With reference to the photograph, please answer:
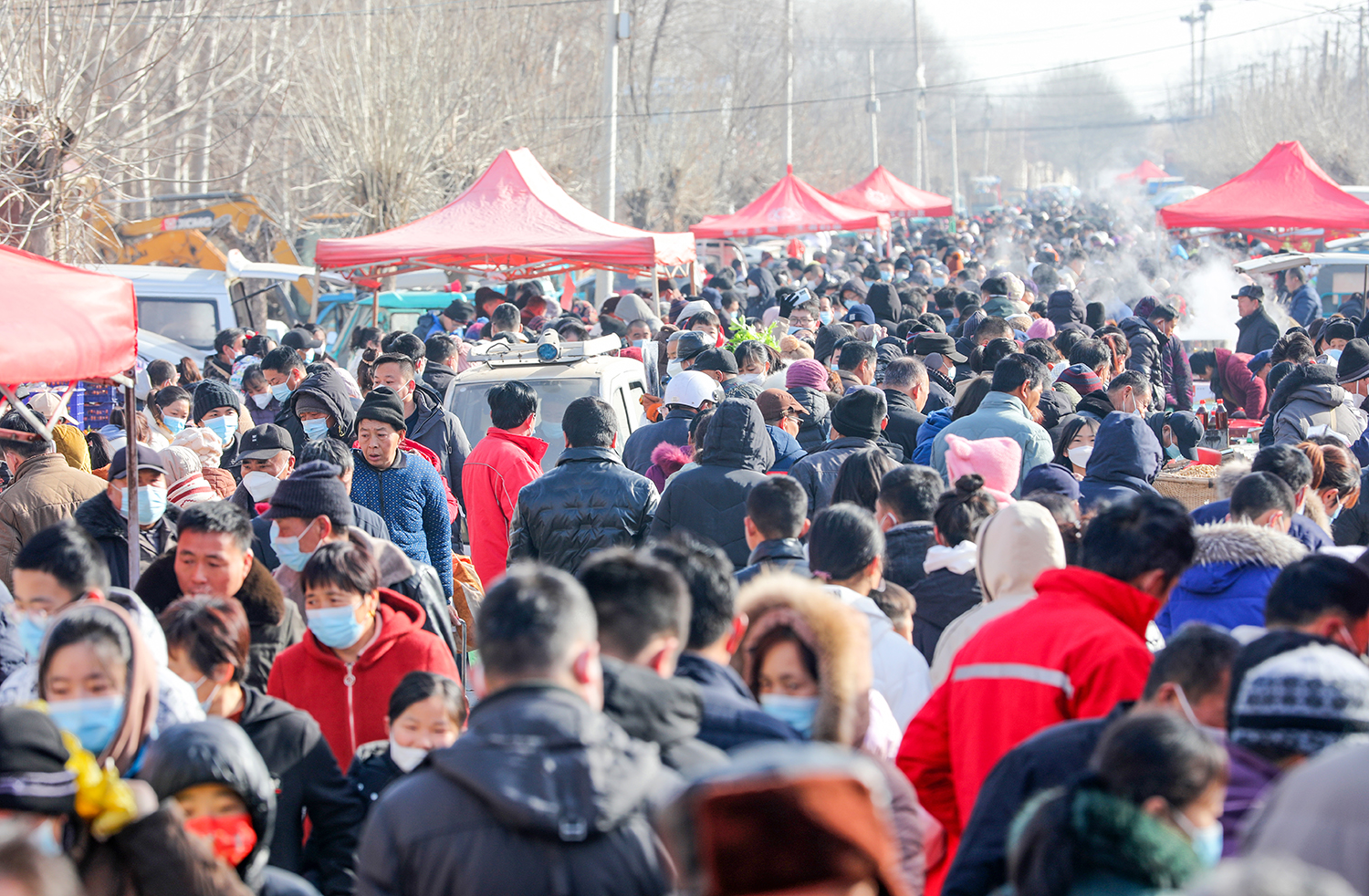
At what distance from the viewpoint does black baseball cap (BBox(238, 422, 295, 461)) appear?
6039 millimetres

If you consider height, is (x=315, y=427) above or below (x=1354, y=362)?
below

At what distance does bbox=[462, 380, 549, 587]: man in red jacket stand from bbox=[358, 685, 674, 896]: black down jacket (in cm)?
426

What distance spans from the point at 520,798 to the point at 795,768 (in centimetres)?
59

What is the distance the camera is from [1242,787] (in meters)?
2.29

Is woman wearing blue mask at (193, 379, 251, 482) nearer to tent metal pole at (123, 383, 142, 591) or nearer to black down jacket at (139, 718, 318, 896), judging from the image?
tent metal pole at (123, 383, 142, 591)

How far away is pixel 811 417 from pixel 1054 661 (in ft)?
15.2

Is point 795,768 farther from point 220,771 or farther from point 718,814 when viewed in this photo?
point 220,771

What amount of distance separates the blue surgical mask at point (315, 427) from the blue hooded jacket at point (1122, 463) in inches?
168

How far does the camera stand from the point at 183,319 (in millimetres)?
15680

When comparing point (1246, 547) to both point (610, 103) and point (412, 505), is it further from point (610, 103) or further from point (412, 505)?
point (610, 103)

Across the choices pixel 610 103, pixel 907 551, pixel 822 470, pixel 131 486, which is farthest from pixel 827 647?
pixel 610 103

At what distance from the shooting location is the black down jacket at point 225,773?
2.54 m

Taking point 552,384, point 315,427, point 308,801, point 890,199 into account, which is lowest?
point 308,801

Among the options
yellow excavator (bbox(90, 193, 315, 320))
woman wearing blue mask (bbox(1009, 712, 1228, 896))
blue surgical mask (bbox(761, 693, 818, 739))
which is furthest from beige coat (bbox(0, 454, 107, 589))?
yellow excavator (bbox(90, 193, 315, 320))
